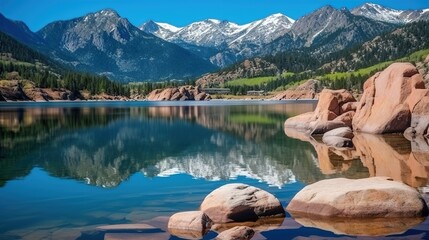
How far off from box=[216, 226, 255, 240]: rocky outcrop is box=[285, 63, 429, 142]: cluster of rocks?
43.1m

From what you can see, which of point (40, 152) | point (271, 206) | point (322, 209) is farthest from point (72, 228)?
point (40, 152)

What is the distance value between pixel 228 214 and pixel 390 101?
4513 cm

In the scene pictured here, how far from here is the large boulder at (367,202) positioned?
2097 centimetres

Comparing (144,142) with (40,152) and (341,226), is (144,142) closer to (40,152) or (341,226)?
(40,152)

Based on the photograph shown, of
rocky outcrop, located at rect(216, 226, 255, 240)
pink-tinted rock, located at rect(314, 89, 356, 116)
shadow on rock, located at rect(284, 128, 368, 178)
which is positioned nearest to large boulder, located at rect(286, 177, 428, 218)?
rocky outcrop, located at rect(216, 226, 255, 240)

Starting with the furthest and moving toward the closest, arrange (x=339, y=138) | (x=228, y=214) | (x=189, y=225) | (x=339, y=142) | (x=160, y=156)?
(x=339, y=138)
(x=339, y=142)
(x=160, y=156)
(x=228, y=214)
(x=189, y=225)

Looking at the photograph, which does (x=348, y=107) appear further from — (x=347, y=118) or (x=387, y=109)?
(x=387, y=109)

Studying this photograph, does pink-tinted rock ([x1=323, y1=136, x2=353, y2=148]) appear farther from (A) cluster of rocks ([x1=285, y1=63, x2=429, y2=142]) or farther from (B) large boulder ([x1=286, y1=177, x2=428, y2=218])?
(B) large boulder ([x1=286, y1=177, x2=428, y2=218])

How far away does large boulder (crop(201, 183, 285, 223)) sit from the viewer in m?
20.9

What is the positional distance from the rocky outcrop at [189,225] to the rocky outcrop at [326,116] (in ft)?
149

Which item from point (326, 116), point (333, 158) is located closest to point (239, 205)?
point (333, 158)

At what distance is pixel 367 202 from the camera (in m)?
21.1

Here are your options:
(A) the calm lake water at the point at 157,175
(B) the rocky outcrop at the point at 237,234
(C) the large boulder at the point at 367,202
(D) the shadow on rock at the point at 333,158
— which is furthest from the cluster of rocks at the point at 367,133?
(B) the rocky outcrop at the point at 237,234

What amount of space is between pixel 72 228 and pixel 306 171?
19336mm
